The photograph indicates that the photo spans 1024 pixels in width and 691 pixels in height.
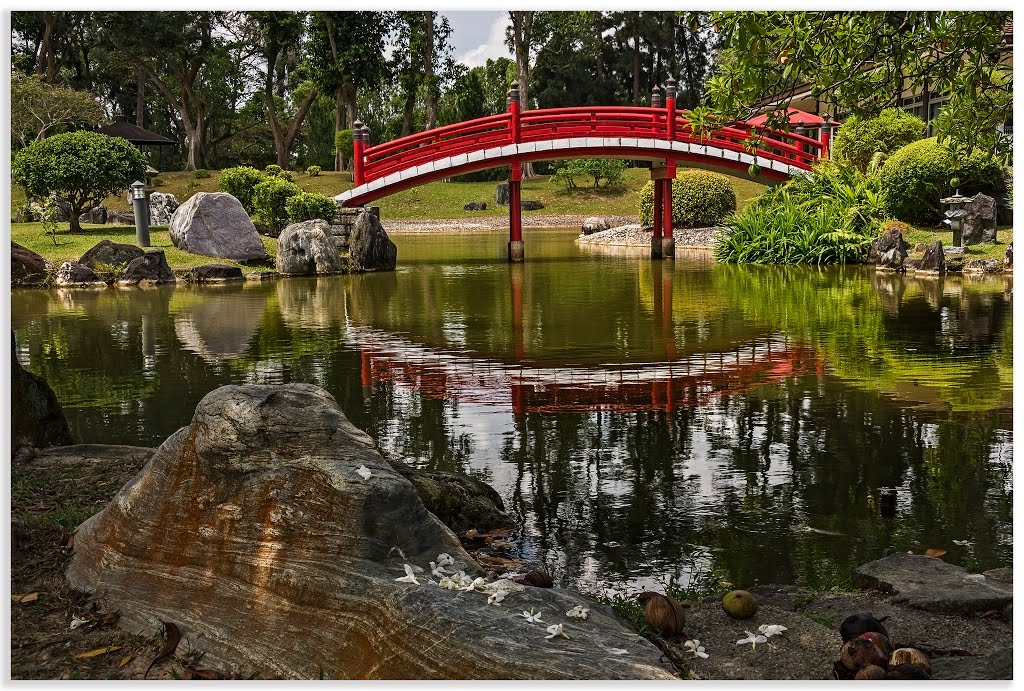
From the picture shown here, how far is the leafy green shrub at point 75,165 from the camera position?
2131cm

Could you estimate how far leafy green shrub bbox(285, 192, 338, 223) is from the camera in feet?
77.4

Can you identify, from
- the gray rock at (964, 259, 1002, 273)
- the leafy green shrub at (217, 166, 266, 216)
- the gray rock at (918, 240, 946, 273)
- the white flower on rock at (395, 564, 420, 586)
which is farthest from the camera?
the leafy green shrub at (217, 166, 266, 216)

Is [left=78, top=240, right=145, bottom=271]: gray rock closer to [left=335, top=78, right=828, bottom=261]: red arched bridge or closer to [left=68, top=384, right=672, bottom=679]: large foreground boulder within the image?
[left=335, top=78, right=828, bottom=261]: red arched bridge

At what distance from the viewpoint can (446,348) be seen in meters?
11.1

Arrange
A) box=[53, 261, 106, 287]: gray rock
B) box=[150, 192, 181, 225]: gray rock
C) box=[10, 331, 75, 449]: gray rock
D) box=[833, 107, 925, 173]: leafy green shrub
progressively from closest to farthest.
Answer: box=[10, 331, 75, 449]: gray rock, box=[53, 261, 106, 287]: gray rock, box=[833, 107, 925, 173]: leafy green shrub, box=[150, 192, 181, 225]: gray rock

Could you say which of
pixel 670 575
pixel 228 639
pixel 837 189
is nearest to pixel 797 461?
pixel 670 575

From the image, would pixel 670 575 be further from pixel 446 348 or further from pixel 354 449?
pixel 446 348

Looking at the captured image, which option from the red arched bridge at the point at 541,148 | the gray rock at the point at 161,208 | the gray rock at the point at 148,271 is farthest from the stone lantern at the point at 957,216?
the gray rock at the point at 161,208

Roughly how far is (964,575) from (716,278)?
14075 mm

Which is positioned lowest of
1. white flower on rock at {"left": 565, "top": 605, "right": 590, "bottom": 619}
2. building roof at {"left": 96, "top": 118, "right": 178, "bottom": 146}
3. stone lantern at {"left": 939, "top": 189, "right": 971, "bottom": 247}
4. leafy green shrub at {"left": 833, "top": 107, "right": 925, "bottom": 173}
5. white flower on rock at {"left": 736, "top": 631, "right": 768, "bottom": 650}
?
white flower on rock at {"left": 736, "top": 631, "right": 768, "bottom": 650}

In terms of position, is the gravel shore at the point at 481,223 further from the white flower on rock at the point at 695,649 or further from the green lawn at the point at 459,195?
the white flower on rock at the point at 695,649

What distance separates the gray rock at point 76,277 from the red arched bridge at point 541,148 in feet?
18.8

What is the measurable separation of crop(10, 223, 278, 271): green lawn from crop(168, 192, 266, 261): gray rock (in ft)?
0.67

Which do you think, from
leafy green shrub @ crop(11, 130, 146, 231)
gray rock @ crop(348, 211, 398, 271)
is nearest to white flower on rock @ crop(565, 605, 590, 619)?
gray rock @ crop(348, 211, 398, 271)
